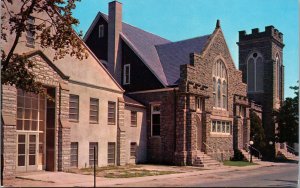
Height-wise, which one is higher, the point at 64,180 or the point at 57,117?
the point at 57,117

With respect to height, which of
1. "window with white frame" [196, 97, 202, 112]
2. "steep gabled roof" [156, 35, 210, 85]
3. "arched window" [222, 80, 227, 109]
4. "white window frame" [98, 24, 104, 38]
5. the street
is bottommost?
the street

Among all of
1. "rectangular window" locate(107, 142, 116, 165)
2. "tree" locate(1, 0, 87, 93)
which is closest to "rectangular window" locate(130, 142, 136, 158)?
"rectangular window" locate(107, 142, 116, 165)

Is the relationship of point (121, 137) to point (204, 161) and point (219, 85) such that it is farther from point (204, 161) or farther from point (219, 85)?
point (219, 85)

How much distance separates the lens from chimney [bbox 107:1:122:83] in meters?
31.9

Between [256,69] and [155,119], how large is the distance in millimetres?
8144

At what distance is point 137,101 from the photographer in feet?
99.6

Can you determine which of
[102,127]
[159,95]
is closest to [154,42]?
[159,95]

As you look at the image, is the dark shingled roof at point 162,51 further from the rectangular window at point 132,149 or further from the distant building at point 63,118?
the rectangular window at point 132,149

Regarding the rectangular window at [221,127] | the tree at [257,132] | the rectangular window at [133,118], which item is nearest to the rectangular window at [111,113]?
the rectangular window at [133,118]

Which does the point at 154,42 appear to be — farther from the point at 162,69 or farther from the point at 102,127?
the point at 102,127

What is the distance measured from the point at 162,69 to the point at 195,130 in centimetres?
575

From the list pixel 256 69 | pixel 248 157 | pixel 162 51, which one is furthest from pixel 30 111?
pixel 248 157

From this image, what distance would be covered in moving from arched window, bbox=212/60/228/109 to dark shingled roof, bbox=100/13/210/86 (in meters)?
2.21

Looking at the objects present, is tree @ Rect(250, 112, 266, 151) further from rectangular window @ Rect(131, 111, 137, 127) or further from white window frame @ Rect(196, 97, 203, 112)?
rectangular window @ Rect(131, 111, 137, 127)
